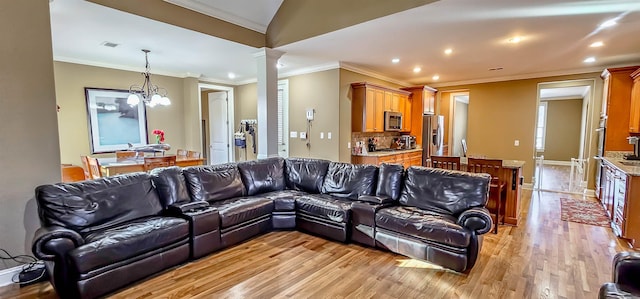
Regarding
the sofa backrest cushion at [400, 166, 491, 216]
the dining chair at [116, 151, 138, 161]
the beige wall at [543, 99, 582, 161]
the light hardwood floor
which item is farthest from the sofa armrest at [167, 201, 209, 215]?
the beige wall at [543, 99, 582, 161]

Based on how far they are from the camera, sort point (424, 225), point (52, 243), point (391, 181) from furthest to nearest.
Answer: point (391, 181), point (424, 225), point (52, 243)

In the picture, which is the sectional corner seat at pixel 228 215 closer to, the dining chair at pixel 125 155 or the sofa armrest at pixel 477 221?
the sofa armrest at pixel 477 221

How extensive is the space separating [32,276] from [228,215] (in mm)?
1697

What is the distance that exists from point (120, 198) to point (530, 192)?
719cm

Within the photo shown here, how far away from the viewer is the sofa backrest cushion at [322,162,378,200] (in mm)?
3747

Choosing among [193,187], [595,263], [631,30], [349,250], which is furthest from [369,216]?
[631,30]

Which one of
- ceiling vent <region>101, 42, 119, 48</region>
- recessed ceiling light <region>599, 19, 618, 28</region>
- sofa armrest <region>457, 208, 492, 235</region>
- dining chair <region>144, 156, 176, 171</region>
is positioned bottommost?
sofa armrest <region>457, 208, 492, 235</region>

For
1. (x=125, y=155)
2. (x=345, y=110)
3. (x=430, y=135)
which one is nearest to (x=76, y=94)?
(x=125, y=155)

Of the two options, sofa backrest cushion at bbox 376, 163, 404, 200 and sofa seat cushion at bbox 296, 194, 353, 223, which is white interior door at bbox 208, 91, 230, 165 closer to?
sofa seat cushion at bbox 296, 194, 353, 223

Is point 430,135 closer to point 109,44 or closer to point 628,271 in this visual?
point 628,271

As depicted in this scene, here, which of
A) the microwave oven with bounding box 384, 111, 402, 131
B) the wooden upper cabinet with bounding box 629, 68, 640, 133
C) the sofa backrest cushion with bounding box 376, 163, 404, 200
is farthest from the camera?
the microwave oven with bounding box 384, 111, 402, 131

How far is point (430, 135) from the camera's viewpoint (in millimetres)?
7273

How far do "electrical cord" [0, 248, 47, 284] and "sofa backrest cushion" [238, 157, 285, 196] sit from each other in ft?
6.87

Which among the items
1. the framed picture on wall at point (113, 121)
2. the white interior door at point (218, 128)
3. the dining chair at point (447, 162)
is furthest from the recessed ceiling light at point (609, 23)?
the framed picture on wall at point (113, 121)
